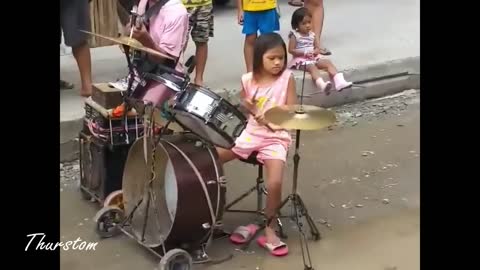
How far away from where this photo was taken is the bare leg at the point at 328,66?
727cm

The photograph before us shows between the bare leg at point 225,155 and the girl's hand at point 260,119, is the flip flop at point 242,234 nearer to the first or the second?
the bare leg at point 225,155

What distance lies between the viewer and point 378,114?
7.33m

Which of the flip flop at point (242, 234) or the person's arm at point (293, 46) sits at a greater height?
the person's arm at point (293, 46)

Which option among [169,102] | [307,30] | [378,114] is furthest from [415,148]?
[169,102]

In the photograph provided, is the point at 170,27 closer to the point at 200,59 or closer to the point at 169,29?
the point at 169,29

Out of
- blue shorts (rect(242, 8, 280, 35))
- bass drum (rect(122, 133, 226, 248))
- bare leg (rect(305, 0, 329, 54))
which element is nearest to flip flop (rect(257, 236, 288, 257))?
bass drum (rect(122, 133, 226, 248))

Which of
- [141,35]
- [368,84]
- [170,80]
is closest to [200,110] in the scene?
[170,80]

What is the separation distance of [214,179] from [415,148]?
2507mm

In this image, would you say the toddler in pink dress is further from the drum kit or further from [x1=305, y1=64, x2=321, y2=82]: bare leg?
the drum kit

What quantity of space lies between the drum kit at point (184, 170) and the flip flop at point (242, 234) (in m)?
0.14

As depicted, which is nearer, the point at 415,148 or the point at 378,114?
the point at 415,148

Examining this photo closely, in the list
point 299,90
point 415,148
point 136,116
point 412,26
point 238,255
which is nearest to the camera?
point 238,255

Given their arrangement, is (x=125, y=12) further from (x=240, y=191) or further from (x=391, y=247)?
(x=391, y=247)

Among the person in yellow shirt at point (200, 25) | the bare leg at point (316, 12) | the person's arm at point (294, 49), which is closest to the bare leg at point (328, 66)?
the person's arm at point (294, 49)
